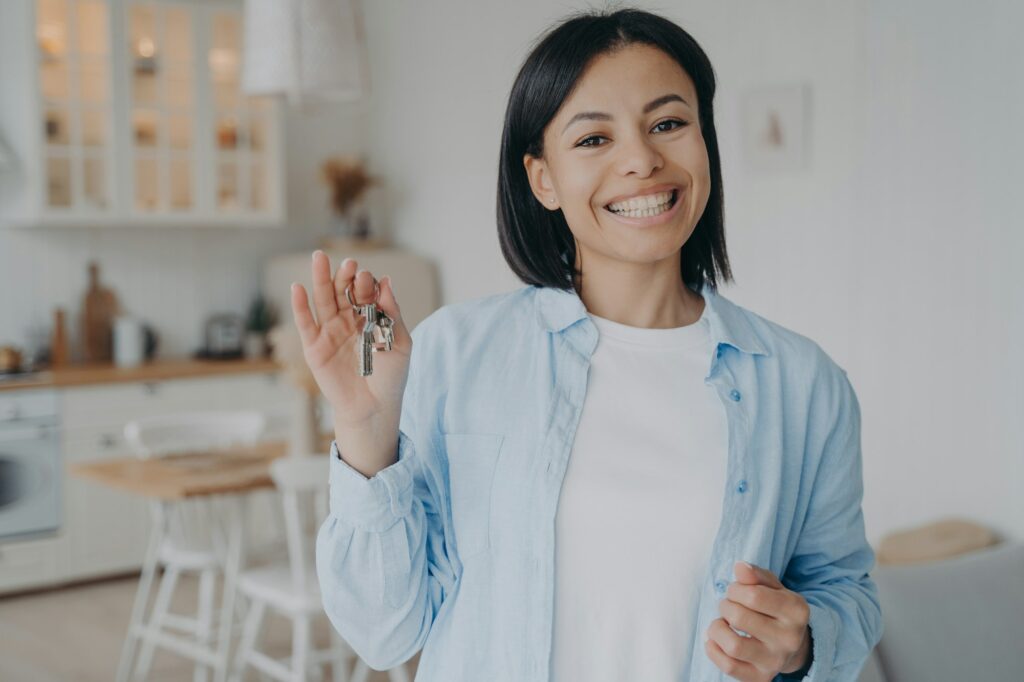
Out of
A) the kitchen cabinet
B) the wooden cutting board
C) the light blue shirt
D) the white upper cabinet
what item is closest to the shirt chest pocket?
the light blue shirt

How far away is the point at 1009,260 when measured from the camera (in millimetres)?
3021

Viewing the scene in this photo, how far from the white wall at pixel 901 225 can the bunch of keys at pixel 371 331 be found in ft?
7.80

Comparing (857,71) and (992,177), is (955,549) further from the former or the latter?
(857,71)

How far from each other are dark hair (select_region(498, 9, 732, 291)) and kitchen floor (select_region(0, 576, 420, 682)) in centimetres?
286

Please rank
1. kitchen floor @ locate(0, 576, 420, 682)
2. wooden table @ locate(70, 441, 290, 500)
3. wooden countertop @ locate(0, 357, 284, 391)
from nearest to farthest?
1. wooden table @ locate(70, 441, 290, 500)
2. kitchen floor @ locate(0, 576, 420, 682)
3. wooden countertop @ locate(0, 357, 284, 391)

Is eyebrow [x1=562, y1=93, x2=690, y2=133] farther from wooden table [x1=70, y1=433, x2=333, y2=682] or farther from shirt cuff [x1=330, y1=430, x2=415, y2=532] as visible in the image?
wooden table [x1=70, y1=433, x2=333, y2=682]

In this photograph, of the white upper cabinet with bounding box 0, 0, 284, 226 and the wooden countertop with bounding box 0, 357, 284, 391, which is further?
the white upper cabinet with bounding box 0, 0, 284, 226

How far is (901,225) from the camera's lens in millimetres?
3395

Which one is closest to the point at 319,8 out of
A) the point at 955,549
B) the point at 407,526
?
the point at 955,549

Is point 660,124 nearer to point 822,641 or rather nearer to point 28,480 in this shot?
point 822,641

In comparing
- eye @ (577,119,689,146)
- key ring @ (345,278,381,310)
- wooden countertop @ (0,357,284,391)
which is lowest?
wooden countertop @ (0,357,284,391)

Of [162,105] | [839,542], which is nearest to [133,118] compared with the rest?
[162,105]

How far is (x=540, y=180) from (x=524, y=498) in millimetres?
387

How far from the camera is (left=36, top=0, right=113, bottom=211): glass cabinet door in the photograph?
5.22m
